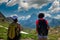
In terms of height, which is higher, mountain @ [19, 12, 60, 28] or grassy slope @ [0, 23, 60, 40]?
mountain @ [19, 12, 60, 28]

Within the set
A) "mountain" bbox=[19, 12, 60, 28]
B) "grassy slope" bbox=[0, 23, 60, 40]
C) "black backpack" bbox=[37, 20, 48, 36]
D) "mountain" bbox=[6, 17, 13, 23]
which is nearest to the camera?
Answer: "black backpack" bbox=[37, 20, 48, 36]

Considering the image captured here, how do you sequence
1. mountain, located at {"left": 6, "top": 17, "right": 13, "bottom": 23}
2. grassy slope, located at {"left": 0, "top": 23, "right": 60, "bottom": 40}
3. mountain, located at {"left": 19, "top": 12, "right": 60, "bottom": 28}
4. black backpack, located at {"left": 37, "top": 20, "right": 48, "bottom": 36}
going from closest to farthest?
black backpack, located at {"left": 37, "top": 20, "right": 48, "bottom": 36}
grassy slope, located at {"left": 0, "top": 23, "right": 60, "bottom": 40}
mountain, located at {"left": 6, "top": 17, "right": 13, "bottom": 23}
mountain, located at {"left": 19, "top": 12, "right": 60, "bottom": 28}

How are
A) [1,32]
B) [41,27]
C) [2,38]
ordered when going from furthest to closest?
1. [1,32]
2. [2,38]
3. [41,27]

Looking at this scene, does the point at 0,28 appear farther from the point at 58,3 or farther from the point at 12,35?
the point at 12,35

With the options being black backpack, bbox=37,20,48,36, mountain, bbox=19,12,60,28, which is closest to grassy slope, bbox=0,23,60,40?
mountain, bbox=19,12,60,28

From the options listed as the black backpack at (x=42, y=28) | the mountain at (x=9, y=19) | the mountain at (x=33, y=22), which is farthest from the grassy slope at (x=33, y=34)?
the black backpack at (x=42, y=28)

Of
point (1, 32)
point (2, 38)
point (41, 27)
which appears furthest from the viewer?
point (1, 32)

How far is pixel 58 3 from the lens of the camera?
59.9 feet

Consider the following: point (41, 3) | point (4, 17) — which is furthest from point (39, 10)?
point (4, 17)

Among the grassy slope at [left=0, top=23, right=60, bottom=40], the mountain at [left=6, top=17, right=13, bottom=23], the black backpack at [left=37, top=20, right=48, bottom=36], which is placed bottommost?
the grassy slope at [left=0, top=23, right=60, bottom=40]

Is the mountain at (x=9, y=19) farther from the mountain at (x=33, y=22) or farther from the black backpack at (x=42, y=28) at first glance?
the black backpack at (x=42, y=28)

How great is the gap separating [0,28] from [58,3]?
12.9 ft

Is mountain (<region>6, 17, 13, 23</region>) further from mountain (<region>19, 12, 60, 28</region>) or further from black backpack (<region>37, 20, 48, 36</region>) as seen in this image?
black backpack (<region>37, 20, 48, 36</region>)

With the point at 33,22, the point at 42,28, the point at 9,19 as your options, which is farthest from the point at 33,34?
the point at 42,28
